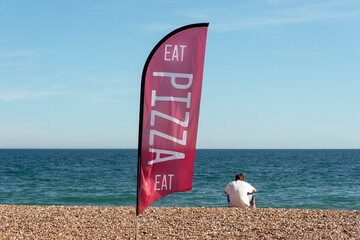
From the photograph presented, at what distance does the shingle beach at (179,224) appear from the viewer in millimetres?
9180

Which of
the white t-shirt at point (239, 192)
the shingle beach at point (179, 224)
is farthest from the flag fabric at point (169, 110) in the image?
the white t-shirt at point (239, 192)

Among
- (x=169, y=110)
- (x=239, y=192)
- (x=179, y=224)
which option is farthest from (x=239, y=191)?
(x=169, y=110)

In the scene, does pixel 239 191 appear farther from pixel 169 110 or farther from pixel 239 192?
pixel 169 110

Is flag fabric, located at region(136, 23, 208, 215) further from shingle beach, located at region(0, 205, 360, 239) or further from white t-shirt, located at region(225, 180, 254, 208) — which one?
white t-shirt, located at region(225, 180, 254, 208)

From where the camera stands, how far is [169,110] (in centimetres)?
669

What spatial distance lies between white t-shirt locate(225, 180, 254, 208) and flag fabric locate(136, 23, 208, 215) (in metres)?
5.03

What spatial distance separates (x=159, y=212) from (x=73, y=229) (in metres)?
2.76

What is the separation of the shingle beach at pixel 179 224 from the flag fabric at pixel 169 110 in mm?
2751

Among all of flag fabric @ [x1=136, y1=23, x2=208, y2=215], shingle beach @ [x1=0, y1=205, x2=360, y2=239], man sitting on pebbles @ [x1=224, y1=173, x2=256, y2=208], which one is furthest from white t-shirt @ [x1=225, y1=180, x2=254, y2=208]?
flag fabric @ [x1=136, y1=23, x2=208, y2=215]

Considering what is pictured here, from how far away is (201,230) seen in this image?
374 inches

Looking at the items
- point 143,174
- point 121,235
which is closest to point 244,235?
point 121,235

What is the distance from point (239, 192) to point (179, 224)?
2.43 meters

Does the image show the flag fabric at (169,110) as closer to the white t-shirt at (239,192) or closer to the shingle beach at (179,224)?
the shingle beach at (179,224)

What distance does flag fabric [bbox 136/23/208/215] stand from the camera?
6.60 meters
